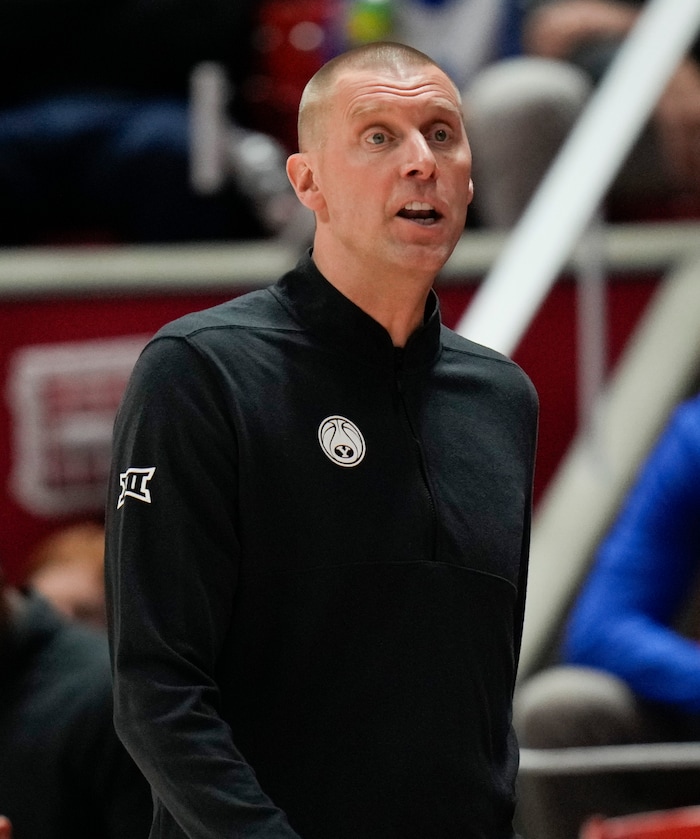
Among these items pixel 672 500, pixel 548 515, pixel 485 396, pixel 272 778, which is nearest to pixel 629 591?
pixel 672 500

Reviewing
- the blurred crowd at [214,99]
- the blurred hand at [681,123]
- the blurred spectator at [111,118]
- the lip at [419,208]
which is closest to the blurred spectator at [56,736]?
the lip at [419,208]

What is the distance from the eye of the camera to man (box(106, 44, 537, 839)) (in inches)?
46.9

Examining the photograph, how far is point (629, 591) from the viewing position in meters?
2.45

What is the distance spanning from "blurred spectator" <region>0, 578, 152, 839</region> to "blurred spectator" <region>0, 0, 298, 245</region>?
1.58 m

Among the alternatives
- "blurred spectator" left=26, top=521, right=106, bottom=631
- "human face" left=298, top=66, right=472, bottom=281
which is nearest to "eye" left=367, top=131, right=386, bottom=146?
"human face" left=298, top=66, right=472, bottom=281

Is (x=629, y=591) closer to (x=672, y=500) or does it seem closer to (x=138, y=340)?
(x=672, y=500)

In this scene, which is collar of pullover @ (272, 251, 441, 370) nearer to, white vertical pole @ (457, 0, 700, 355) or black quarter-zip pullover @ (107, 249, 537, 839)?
black quarter-zip pullover @ (107, 249, 537, 839)

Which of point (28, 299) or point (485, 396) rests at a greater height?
point (485, 396)

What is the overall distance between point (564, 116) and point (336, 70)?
1732 millimetres

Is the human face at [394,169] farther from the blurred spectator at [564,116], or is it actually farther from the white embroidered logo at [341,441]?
the blurred spectator at [564,116]

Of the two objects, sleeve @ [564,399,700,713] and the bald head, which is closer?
the bald head

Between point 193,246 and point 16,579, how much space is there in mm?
792

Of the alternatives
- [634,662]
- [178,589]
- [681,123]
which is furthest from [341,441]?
[681,123]

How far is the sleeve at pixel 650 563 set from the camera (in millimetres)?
2404
